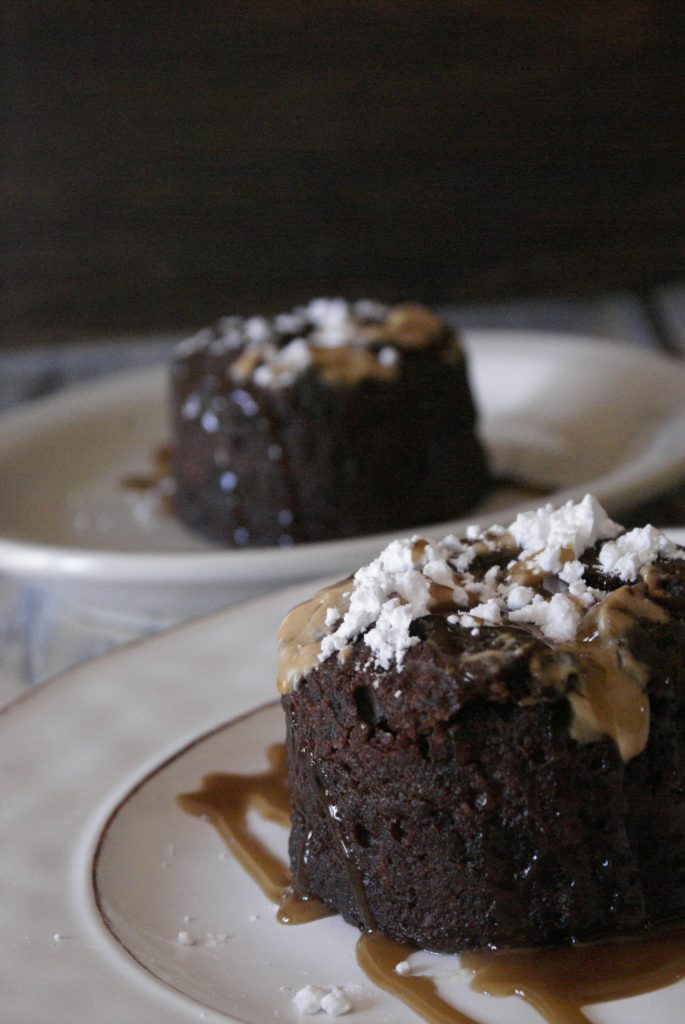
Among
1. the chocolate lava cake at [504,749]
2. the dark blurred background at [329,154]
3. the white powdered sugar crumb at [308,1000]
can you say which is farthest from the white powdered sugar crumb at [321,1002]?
the dark blurred background at [329,154]

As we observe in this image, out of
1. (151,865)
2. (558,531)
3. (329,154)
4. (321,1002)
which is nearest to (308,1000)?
(321,1002)

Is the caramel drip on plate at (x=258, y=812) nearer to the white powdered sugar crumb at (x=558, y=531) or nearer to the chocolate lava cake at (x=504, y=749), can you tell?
the chocolate lava cake at (x=504, y=749)

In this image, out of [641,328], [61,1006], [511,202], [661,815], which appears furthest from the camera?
[511,202]

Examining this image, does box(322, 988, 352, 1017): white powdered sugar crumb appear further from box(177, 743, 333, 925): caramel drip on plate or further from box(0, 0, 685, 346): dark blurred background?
box(0, 0, 685, 346): dark blurred background

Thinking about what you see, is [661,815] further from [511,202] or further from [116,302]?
[116,302]

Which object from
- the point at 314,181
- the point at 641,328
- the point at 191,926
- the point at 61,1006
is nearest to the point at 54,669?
the point at 191,926

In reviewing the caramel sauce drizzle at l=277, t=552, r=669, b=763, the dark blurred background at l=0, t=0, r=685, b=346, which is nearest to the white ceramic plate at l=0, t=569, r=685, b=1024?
the caramel sauce drizzle at l=277, t=552, r=669, b=763
